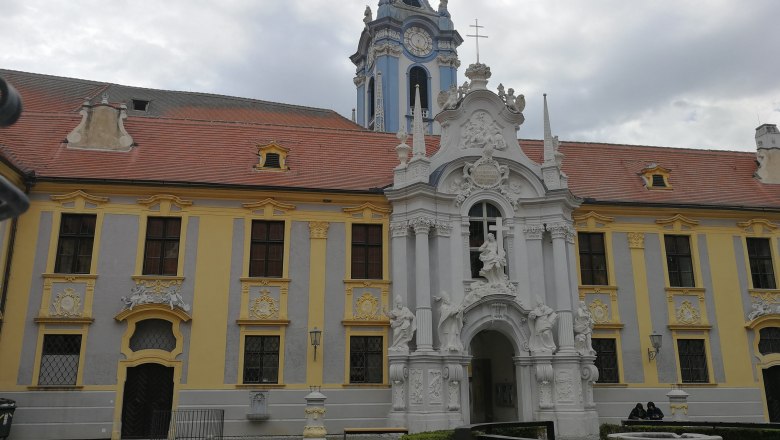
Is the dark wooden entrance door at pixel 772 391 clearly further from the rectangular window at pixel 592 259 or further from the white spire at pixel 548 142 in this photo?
the white spire at pixel 548 142

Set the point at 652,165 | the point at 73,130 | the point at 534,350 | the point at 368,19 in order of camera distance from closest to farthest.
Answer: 1. the point at 534,350
2. the point at 73,130
3. the point at 652,165
4. the point at 368,19

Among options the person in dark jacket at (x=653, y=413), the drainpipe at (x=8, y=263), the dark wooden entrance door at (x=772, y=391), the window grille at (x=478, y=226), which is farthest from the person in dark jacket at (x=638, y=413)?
the drainpipe at (x=8, y=263)

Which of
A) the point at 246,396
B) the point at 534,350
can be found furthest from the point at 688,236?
the point at 246,396

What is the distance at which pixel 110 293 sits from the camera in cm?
1930

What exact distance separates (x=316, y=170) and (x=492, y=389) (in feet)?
31.7

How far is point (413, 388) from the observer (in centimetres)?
1888

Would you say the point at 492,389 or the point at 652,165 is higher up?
the point at 652,165

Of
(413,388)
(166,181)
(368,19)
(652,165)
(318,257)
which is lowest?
(413,388)

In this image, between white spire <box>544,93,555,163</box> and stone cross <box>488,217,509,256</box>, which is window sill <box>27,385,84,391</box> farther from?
white spire <box>544,93,555,163</box>

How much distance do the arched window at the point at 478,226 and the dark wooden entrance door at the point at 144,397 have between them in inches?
387

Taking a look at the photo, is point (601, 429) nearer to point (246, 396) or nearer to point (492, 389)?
point (492, 389)

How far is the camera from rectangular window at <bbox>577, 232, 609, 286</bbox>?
22266 mm

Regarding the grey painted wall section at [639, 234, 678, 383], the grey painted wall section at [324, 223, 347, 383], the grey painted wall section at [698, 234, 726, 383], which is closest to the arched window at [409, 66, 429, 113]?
the grey painted wall section at [639, 234, 678, 383]

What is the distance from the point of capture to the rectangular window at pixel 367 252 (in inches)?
826
